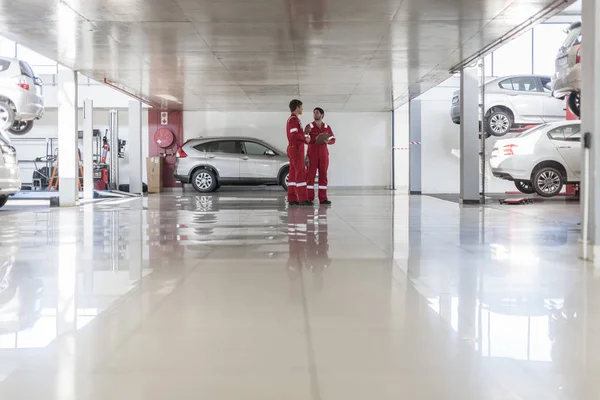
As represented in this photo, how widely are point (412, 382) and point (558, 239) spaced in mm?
4635

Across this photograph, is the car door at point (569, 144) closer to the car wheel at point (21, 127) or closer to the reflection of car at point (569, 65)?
the reflection of car at point (569, 65)

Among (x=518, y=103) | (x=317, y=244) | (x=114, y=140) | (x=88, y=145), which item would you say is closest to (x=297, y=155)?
(x=317, y=244)

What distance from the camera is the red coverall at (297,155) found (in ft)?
35.4

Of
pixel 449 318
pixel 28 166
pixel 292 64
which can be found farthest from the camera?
pixel 28 166

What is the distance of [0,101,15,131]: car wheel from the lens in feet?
41.9

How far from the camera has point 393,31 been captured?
907cm

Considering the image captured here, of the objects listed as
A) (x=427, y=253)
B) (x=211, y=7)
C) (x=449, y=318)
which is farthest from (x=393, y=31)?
(x=449, y=318)

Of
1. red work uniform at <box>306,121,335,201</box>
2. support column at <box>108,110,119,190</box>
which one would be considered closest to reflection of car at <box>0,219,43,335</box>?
red work uniform at <box>306,121,335,201</box>

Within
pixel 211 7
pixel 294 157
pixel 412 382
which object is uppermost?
pixel 211 7

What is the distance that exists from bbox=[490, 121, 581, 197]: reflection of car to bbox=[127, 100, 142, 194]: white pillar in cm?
929

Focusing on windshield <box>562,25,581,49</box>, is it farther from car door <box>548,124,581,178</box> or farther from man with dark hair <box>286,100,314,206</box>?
man with dark hair <box>286,100,314,206</box>

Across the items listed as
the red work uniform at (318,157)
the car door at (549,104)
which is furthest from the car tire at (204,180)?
the car door at (549,104)

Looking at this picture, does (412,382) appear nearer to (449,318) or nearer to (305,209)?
(449,318)

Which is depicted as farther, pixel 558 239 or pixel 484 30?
pixel 484 30
